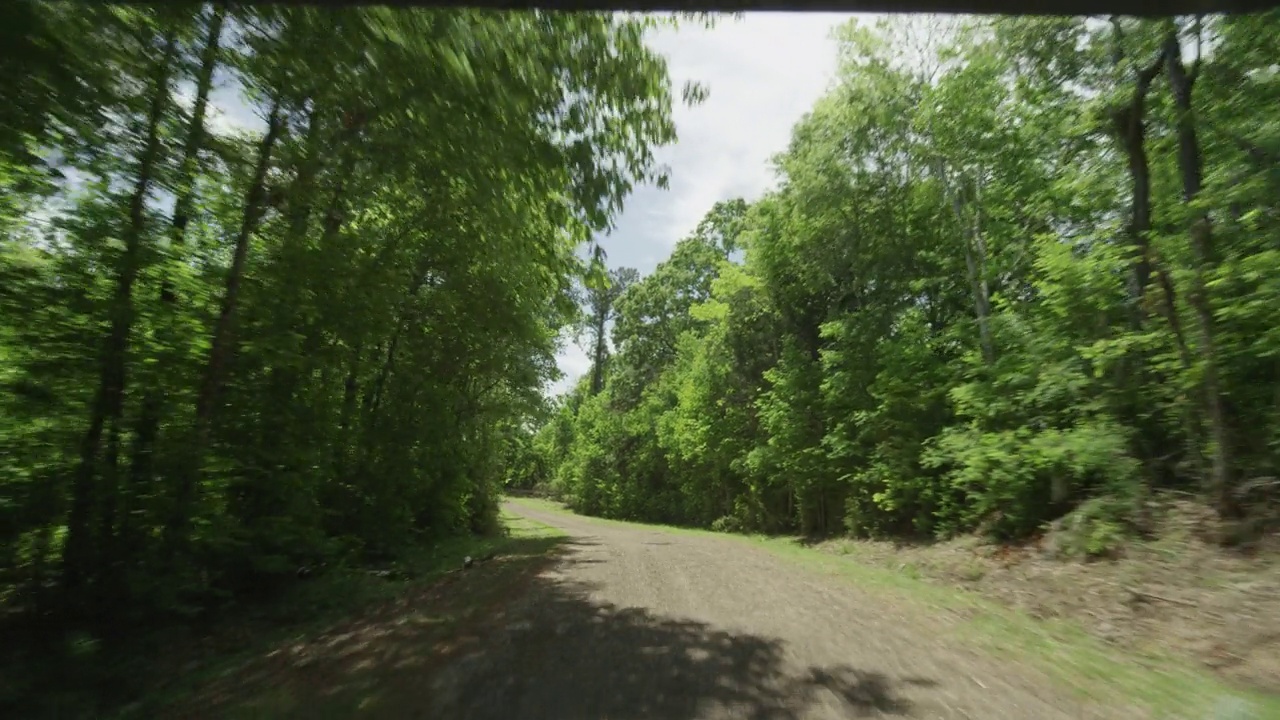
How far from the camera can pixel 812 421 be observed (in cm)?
2272

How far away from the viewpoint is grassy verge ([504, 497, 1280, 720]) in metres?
5.07

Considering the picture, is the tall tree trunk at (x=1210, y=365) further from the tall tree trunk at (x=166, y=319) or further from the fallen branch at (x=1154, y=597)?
the tall tree trunk at (x=166, y=319)

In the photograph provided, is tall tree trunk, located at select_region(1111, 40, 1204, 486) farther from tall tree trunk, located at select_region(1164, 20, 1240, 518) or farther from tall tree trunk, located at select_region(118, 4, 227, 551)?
tall tree trunk, located at select_region(118, 4, 227, 551)

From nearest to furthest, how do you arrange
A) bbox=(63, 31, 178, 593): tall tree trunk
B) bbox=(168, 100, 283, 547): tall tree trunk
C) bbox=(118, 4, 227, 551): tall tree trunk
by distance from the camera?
bbox=(63, 31, 178, 593): tall tree trunk
bbox=(118, 4, 227, 551): tall tree trunk
bbox=(168, 100, 283, 547): tall tree trunk

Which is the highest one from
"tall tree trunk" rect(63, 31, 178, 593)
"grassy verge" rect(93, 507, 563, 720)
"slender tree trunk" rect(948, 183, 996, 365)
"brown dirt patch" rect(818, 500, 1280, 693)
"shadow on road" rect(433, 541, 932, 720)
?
"slender tree trunk" rect(948, 183, 996, 365)

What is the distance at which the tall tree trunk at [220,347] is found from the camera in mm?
7609

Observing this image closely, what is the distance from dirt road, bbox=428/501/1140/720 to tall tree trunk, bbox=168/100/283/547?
3.79 m

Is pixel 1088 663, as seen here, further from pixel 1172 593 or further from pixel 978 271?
pixel 978 271

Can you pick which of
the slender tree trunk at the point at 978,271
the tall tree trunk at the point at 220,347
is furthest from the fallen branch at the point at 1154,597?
the tall tree trunk at the point at 220,347

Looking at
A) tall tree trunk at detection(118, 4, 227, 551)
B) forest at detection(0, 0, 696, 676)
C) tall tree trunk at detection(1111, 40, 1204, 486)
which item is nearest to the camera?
forest at detection(0, 0, 696, 676)

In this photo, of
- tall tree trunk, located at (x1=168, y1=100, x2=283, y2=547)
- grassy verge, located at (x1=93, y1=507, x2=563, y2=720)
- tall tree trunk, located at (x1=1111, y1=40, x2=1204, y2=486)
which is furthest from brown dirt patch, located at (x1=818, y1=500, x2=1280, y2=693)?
tall tree trunk, located at (x1=168, y1=100, x2=283, y2=547)

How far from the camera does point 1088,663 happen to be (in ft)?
20.6

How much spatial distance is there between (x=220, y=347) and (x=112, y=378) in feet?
3.60

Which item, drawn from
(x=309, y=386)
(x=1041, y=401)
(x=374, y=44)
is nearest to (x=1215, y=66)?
(x=1041, y=401)
